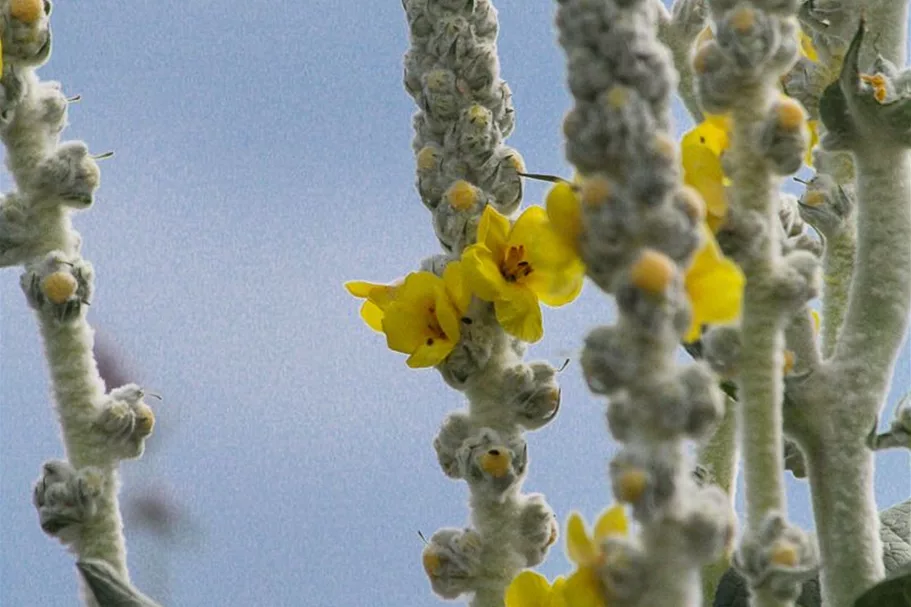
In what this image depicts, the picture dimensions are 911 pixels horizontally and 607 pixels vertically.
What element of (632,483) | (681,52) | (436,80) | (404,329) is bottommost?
(632,483)

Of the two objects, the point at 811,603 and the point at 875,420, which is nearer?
the point at 875,420

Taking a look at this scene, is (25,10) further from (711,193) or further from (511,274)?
(711,193)

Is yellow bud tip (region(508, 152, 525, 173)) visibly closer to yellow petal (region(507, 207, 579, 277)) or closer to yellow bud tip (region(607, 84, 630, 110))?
yellow petal (region(507, 207, 579, 277))

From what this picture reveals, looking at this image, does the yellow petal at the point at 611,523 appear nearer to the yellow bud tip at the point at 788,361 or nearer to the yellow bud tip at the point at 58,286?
the yellow bud tip at the point at 788,361

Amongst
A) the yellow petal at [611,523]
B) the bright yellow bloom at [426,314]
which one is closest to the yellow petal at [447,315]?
the bright yellow bloom at [426,314]

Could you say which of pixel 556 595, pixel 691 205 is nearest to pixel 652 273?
pixel 691 205

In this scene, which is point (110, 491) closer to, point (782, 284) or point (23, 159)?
point (23, 159)

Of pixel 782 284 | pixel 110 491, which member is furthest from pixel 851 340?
pixel 110 491

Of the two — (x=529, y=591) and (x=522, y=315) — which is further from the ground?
(x=522, y=315)
